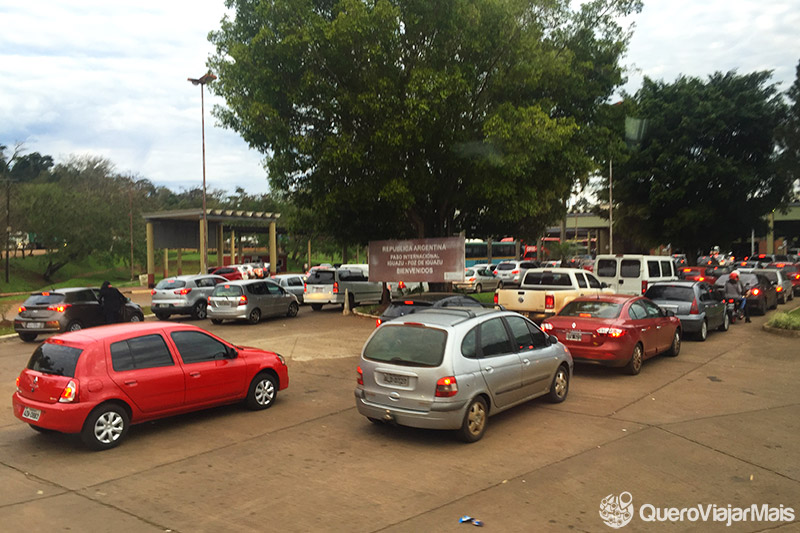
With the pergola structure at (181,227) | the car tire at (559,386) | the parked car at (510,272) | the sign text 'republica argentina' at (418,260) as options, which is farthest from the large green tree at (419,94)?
the pergola structure at (181,227)

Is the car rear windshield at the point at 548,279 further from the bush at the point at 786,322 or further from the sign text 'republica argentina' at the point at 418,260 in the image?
the bush at the point at 786,322

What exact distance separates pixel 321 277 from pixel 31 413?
56.4 feet

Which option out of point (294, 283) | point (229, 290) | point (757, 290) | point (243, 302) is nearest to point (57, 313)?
point (229, 290)

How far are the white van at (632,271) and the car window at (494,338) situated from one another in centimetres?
1264

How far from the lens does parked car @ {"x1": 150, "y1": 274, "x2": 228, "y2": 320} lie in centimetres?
2155

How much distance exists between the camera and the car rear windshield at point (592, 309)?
37.1ft

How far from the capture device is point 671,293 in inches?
618

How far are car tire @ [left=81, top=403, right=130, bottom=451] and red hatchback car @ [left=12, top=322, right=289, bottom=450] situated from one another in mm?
10

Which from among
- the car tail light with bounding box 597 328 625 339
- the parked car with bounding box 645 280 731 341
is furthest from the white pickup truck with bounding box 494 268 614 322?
the car tail light with bounding box 597 328 625 339

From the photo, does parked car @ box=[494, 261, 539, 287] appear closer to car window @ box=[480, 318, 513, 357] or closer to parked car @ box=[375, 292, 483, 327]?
parked car @ box=[375, 292, 483, 327]

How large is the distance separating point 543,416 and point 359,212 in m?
14.5

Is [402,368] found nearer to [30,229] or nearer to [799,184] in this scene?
[799,184]

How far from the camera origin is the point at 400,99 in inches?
698

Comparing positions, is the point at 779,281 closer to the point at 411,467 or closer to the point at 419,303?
the point at 419,303
